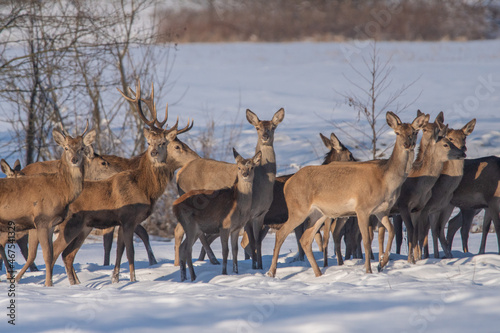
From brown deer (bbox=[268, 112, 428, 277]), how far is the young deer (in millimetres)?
635

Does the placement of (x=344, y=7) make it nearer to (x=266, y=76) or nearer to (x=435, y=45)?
(x=435, y=45)

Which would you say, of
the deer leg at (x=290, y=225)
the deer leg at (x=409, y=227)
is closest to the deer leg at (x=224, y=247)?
the deer leg at (x=290, y=225)

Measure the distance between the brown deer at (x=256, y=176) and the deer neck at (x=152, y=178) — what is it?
936mm

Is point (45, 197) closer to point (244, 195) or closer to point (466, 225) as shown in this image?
point (244, 195)

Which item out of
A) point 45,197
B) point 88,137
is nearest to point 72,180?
point 45,197

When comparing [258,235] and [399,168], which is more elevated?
[399,168]

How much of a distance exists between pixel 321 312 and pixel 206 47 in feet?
130

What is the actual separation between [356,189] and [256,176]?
1.68 meters

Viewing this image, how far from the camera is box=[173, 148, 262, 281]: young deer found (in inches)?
407

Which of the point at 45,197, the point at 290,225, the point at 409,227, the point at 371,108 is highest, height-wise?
the point at 371,108

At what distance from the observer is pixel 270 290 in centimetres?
800

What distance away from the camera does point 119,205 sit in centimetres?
1038

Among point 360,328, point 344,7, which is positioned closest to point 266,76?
point 344,7

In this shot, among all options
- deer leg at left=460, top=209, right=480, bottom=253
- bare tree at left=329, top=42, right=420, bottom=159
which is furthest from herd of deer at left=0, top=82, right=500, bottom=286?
bare tree at left=329, top=42, right=420, bottom=159
